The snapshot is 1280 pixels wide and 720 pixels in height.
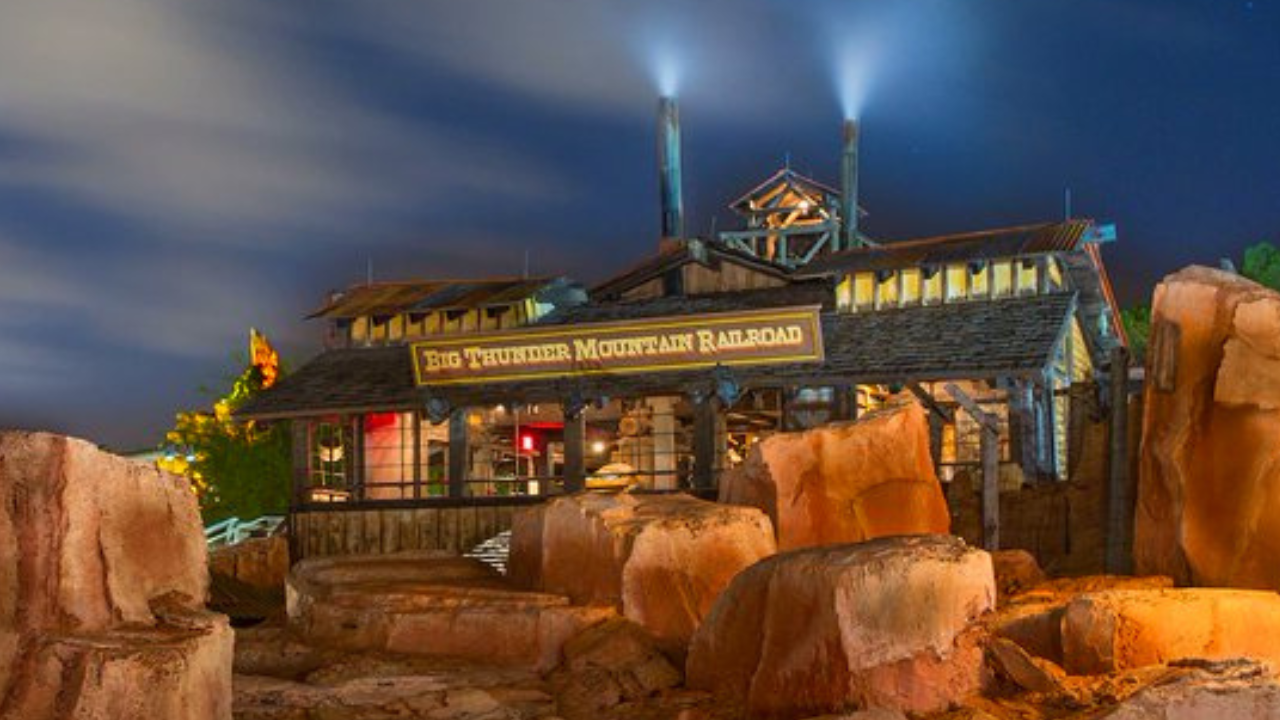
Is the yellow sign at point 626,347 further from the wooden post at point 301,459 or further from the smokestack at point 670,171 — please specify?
the smokestack at point 670,171

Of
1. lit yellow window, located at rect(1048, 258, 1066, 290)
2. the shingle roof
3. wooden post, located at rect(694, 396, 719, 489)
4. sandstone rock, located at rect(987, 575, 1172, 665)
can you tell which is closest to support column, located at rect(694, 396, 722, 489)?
wooden post, located at rect(694, 396, 719, 489)

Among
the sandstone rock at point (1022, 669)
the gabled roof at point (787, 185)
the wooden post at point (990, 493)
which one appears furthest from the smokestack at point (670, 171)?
the sandstone rock at point (1022, 669)

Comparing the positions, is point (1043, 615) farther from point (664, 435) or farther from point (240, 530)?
point (240, 530)

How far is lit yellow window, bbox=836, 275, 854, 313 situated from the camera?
3228 cm

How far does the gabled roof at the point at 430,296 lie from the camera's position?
36.6 metres

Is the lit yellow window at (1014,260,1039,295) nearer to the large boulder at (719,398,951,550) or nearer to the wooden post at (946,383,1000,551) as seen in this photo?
the wooden post at (946,383,1000,551)

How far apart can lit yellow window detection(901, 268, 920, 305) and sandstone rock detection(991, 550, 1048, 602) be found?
40.5 feet

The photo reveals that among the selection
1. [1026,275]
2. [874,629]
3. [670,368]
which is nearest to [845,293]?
[1026,275]

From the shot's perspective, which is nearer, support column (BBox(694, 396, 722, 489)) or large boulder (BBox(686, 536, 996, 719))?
large boulder (BBox(686, 536, 996, 719))

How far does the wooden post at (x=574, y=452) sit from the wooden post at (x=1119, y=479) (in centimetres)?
995

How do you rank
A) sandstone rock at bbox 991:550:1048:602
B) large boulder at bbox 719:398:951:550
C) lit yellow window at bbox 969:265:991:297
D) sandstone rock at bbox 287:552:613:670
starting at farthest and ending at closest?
lit yellow window at bbox 969:265:991:297 → large boulder at bbox 719:398:951:550 → sandstone rock at bbox 991:550:1048:602 → sandstone rock at bbox 287:552:613:670

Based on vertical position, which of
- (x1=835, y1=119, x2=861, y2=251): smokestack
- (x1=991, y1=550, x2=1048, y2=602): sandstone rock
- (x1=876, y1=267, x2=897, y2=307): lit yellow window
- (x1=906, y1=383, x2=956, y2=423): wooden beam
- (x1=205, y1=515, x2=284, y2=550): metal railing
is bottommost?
(x1=991, y1=550, x2=1048, y2=602): sandstone rock

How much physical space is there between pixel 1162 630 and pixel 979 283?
18744 millimetres

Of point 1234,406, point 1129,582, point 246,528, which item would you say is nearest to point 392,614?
point 1129,582
